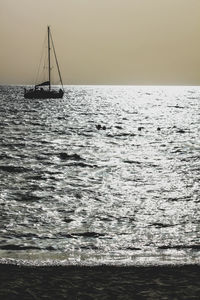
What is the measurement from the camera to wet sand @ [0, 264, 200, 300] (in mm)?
6742

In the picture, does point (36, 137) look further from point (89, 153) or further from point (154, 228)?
point (154, 228)

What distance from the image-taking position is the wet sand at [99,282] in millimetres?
6742

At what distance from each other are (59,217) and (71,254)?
424 cm

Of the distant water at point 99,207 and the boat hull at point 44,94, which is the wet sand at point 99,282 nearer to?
the distant water at point 99,207

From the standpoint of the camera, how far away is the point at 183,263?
336 inches

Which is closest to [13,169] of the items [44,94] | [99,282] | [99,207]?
[99,207]

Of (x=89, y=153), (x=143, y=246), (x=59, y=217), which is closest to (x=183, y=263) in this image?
(x=143, y=246)

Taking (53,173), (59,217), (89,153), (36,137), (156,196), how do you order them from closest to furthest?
1. (59,217)
2. (156,196)
3. (53,173)
4. (89,153)
5. (36,137)

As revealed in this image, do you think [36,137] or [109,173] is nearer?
[109,173]

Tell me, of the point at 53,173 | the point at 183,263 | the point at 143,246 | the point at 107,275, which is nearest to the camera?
the point at 107,275

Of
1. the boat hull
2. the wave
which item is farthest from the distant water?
the boat hull

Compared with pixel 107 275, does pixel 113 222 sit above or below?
below

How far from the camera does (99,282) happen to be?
7289mm

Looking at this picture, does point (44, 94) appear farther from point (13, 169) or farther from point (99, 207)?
point (99, 207)
